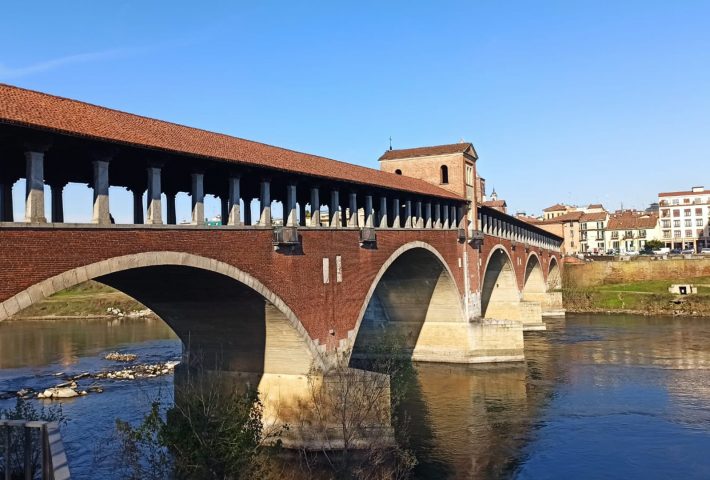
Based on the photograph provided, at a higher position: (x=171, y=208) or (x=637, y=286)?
(x=171, y=208)

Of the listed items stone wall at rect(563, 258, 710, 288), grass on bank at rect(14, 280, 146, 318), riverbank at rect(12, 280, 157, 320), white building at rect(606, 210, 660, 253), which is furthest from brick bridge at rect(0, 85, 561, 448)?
white building at rect(606, 210, 660, 253)

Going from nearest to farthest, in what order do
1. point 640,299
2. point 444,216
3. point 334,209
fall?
point 334,209, point 444,216, point 640,299

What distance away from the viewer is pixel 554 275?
85.0m

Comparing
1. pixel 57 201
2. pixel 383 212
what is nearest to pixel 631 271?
pixel 383 212

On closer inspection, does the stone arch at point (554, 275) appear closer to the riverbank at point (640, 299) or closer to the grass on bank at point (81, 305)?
the riverbank at point (640, 299)

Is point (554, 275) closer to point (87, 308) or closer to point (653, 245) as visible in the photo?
point (653, 245)

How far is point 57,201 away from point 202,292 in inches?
218

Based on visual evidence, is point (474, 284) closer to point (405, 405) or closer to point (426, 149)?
point (426, 149)

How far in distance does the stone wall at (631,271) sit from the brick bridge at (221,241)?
4776 cm

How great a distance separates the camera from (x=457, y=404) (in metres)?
31.5

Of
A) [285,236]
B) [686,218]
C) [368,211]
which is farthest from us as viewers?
[686,218]

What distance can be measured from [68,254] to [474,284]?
34105mm

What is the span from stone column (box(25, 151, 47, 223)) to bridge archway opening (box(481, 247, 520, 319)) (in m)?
45.4

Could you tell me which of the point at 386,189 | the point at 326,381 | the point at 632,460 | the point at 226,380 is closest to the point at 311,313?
the point at 326,381
